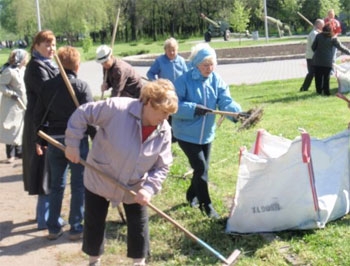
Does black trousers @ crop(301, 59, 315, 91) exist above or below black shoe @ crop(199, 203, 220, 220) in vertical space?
above

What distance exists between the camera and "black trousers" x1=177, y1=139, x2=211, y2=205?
4.80 m

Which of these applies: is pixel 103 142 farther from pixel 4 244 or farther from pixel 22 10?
pixel 22 10

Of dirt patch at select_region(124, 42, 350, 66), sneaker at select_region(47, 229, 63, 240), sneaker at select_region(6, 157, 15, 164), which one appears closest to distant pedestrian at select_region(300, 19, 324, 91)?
sneaker at select_region(6, 157, 15, 164)

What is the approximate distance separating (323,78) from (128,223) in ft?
28.3

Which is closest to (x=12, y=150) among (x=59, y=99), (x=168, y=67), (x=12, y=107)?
(x=12, y=107)

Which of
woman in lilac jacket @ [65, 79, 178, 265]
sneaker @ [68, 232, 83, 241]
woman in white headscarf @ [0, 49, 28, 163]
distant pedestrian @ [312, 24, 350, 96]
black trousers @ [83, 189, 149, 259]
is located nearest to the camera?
woman in lilac jacket @ [65, 79, 178, 265]

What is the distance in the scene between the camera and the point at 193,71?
184 inches

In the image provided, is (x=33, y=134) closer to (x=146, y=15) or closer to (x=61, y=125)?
(x=61, y=125)

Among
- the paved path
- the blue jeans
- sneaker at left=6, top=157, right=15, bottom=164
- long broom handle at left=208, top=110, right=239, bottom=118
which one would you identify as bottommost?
sneaker at left=6, top=157, right=15, bottom=164

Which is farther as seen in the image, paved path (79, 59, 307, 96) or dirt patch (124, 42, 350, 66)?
dirt patch (124, 42, 350, 66)

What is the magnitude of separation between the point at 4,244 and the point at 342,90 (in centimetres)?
763

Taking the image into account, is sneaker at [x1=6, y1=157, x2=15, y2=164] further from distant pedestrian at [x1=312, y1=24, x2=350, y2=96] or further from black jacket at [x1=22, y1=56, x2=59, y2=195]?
distant pedestrian at [x1=312, y1=24, x2=350, y2=96]

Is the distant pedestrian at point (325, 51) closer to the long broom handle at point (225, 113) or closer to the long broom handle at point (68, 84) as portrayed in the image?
the long broom handle at point (225, 113)

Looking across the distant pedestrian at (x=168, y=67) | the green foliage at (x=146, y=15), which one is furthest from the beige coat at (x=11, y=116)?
the green foliage at (x=146, y=15)
